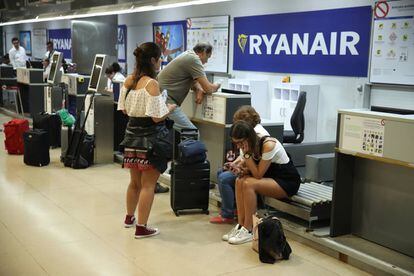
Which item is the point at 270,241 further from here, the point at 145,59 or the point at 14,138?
the point at 14,138

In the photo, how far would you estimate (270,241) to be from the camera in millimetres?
3711

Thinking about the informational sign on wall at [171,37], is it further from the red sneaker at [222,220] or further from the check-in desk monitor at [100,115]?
the red sneaker at [222,220]

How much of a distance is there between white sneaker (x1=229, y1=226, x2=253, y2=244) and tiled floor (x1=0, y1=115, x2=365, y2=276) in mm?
50

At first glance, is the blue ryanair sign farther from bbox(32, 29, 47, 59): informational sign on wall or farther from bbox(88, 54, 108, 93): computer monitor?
bbox(32, 29, 47, 59): informational sign on wall

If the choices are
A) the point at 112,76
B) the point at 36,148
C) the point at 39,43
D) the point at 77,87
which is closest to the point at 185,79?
the point at 36,148

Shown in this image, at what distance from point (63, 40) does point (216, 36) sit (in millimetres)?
8536

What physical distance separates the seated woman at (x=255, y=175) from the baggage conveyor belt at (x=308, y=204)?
122mm

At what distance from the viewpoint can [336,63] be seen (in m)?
7.35

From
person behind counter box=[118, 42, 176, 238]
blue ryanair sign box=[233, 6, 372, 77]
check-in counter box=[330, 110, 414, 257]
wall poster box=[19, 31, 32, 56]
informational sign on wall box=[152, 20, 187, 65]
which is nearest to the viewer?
check-in counter box=[330, 110, 414, 257]

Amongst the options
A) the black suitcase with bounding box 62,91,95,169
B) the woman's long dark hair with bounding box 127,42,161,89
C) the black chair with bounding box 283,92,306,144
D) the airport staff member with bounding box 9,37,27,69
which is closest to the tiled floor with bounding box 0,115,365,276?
the black suitcase with bounding box 62,91,95,169

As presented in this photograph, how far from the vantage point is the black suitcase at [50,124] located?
7.62 m

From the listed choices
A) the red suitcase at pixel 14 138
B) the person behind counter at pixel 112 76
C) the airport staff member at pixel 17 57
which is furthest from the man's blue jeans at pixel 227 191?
Result: the airport staff member at pixel 17 57

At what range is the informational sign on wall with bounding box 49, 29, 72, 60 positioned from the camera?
16.2 m

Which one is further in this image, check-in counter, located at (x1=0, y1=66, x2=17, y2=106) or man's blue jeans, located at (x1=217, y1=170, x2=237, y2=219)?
check-in counter, located at (x1=0, y1=66, x2=17, y2=106)
